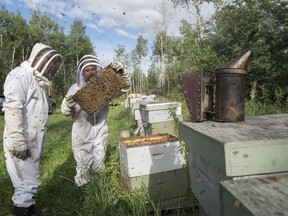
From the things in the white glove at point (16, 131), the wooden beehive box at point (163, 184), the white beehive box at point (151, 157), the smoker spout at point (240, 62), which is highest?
the smoker spout at point (240, 62)

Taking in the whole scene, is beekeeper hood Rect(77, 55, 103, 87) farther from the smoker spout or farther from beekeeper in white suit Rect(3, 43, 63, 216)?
the smoker spout

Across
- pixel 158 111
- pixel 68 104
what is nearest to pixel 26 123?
pixel 68 104

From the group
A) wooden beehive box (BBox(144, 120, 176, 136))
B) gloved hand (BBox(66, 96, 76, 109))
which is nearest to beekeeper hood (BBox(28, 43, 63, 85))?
gloved hand (BBox(66, 96, 76, 109))

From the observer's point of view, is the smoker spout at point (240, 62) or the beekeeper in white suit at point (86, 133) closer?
the smoker spout at point (240, 62)

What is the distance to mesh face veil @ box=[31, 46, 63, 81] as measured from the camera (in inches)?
125

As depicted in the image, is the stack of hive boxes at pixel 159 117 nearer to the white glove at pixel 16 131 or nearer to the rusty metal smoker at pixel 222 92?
the white glove at pixel 16 131

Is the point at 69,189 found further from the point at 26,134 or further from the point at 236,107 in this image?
the point at 236,107

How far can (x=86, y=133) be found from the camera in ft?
12.1

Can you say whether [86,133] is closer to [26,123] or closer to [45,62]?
[26,123]

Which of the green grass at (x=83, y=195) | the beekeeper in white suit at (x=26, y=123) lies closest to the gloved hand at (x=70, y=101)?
the beekeeper in white suit at (x=26, y=123)

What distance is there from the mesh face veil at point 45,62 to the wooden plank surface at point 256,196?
276 cm

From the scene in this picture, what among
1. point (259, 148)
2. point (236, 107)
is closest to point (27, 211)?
point (236, 107)

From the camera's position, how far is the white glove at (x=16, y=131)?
276 centimetres

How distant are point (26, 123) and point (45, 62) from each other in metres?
0.75
